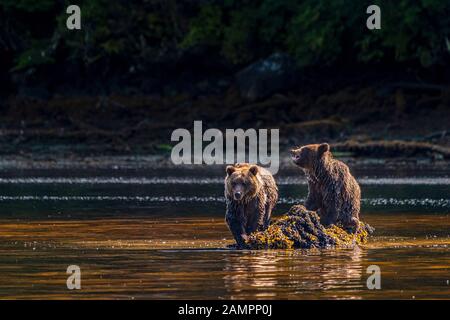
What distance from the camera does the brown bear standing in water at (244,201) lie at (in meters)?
21.4

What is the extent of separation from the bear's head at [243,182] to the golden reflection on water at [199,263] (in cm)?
81

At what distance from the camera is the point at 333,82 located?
5356 centimetres

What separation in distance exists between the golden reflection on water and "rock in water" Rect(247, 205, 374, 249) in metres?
0.40

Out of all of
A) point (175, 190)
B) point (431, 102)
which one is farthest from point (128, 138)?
point (175, 190)

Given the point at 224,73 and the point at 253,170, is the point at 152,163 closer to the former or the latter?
the point at 224,73

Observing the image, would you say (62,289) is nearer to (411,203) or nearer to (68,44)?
(411,203)

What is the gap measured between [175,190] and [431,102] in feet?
54.9

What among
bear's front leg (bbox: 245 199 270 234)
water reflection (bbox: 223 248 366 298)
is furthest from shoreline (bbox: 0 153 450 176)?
water reflection (bbox: 223 248 366 298)

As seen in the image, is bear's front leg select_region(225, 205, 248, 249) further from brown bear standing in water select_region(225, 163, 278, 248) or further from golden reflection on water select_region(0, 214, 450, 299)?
golden reflection on water select_region(0, 214, 450, 299)

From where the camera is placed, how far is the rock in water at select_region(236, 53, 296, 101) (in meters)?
52.7

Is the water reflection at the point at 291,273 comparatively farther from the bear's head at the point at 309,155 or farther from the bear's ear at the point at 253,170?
the bear's head at the point at 309,155

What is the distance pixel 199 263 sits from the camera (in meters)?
19.6

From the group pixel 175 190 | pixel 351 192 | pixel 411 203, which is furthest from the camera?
pixel 175 190

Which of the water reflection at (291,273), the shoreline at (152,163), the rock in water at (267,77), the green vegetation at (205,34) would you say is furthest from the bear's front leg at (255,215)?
the rock in water at (267,77)
